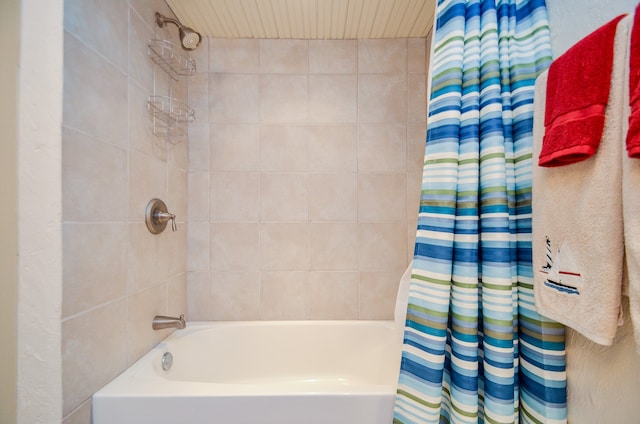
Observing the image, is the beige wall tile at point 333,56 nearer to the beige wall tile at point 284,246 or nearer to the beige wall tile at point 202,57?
the beige wall tile at point 202,57

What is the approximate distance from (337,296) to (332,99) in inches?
46.5

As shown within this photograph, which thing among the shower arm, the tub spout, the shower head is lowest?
the tub spout

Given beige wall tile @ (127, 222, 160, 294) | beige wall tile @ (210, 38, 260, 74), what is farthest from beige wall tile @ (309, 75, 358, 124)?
beige wall tile @ (127, 222, 160, 294)

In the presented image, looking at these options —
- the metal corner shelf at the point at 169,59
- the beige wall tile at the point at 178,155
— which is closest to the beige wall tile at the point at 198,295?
the beige wall tile at the point at 178,155

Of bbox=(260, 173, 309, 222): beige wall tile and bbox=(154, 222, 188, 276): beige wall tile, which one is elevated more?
bbox=(260, 173, 309, 222): beige wall tile

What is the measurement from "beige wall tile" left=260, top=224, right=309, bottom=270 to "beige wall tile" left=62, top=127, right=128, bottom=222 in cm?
73

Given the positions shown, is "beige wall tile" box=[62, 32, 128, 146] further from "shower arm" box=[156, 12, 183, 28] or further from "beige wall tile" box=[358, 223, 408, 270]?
"beige wall tile" box=[358, 223, 408, 270]

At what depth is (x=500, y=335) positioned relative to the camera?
66cm

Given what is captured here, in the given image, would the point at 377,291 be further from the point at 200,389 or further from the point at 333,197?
the point at 200,389

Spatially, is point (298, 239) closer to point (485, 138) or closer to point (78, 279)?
point (78, 279)

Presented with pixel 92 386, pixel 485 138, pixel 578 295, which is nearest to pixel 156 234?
pixel 92 386

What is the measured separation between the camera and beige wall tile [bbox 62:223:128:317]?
2.69 ft

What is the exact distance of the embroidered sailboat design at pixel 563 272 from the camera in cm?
51

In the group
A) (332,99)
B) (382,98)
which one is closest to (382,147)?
(382,98)
